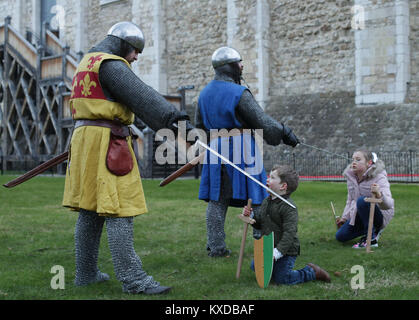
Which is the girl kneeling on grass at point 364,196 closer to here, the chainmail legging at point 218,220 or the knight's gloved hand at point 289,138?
the knight's gloved hand at point 289,138

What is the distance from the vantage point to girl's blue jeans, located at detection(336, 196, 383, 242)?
191 inches

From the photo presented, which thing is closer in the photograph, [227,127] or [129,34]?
[129,34]

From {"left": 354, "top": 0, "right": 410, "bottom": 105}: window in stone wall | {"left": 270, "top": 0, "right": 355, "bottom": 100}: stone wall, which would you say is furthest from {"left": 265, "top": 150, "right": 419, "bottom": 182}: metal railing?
{"left": 270, "top": 0, "right": 355, "bottom": 100}: stone wall

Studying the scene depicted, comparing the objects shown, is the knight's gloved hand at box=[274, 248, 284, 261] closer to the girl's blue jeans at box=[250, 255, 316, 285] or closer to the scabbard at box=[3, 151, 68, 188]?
the girl's blue jeans at box=[250, 255, 316, 285]

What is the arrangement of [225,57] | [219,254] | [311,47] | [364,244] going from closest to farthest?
[219,254] → [225,57] → [364,244] → [311,47]

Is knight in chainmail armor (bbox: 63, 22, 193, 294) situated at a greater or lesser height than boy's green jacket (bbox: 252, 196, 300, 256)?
greater

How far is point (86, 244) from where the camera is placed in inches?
134

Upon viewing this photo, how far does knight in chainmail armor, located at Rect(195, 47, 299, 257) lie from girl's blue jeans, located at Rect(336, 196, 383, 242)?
3.25ft

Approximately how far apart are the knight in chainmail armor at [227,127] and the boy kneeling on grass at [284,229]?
0.73 meters

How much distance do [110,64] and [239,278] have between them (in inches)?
67.0

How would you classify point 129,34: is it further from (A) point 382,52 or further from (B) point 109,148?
(A) point 382,52

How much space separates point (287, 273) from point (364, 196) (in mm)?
1799

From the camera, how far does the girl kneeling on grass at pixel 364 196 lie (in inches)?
190

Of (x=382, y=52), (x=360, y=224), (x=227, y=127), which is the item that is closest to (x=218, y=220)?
(x=227, y=127)
